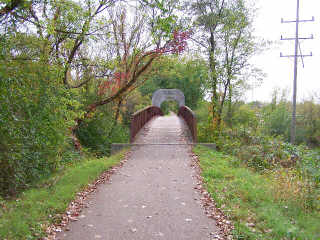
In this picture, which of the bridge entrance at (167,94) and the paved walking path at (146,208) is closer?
the paved walking path at (146,208)

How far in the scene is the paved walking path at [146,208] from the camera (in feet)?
14.6

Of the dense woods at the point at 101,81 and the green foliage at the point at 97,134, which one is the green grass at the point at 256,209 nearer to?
the dense woods at the point at 101,81

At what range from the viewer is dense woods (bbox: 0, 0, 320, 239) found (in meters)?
5.93

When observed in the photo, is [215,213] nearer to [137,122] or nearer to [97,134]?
[137,122]

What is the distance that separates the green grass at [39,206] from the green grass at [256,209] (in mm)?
2706

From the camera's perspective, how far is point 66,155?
32.3ft

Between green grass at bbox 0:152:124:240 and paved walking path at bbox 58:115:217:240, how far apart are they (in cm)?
40

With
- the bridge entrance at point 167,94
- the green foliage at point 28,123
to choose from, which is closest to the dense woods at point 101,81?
the green foliage at point 28,123

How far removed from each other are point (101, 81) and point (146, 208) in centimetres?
1010

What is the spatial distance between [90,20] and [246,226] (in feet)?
25.7

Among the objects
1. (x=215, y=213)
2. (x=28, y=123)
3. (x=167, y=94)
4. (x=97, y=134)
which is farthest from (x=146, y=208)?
(x=167, y=94)

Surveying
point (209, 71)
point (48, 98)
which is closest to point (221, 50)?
point (209, 71)

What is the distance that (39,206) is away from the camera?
516cm

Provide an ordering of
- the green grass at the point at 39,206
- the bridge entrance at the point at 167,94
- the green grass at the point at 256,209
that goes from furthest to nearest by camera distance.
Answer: the bridge entrance at the point at 167,94 < the green grass at the point at 256,209 < the green grass at the point at 39,206
